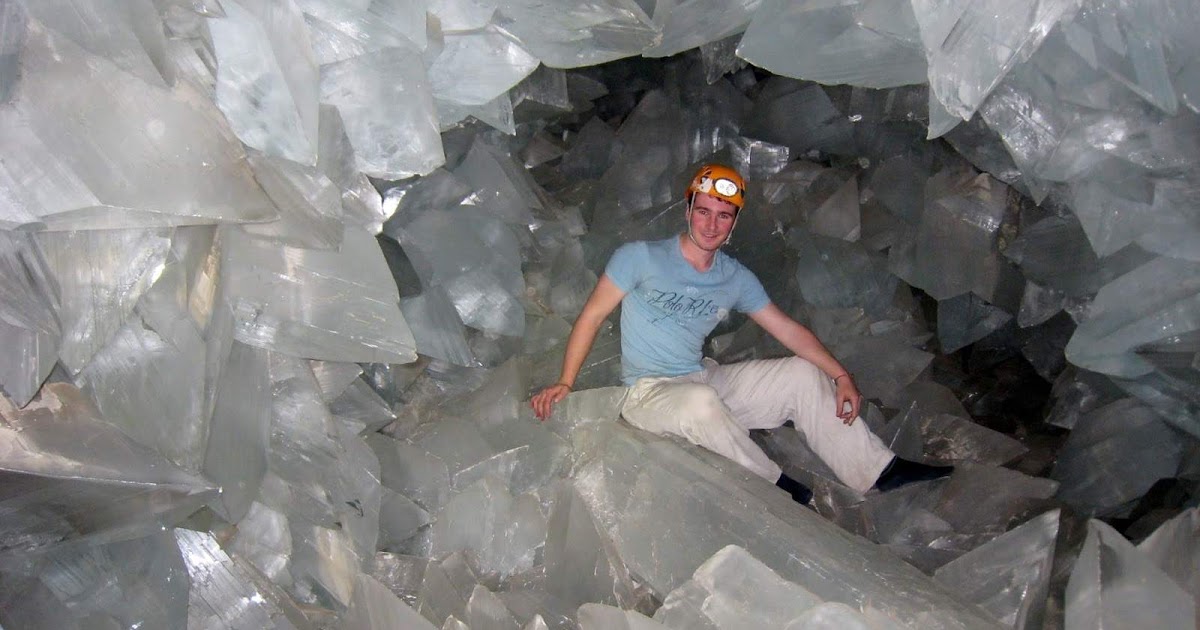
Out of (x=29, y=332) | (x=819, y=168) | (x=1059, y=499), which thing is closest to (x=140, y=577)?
(x=29, y=332)

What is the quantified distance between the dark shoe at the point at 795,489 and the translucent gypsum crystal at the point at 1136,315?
2.52ft

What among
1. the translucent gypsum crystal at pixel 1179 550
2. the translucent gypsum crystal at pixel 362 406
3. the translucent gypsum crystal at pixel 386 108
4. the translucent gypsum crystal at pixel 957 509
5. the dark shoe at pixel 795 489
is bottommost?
the translucent gypsum crystal at pixel 957 509

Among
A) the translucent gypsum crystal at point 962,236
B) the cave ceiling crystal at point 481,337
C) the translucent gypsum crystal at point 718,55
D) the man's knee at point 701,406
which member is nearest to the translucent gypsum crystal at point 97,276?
the cave ceiling crystal at point 481,337

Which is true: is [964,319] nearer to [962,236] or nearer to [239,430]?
[962,236]

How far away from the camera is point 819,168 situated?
3.74m

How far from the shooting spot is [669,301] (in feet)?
9.29

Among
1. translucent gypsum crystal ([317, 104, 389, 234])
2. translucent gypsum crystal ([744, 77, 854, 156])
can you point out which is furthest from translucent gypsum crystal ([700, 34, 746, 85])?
translucent gypsum crystal ([317, 104, 389, 234])

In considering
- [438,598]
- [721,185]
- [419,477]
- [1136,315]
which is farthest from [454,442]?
[1136,315]

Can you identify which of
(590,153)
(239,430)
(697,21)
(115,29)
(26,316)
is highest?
(115,29)

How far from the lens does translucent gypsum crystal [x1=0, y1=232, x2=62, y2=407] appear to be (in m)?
1.67

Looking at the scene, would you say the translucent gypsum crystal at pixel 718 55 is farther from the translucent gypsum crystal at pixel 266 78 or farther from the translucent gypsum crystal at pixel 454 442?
the translucent gypsum crystal at pixel 266 78

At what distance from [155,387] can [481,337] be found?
46.8 inches

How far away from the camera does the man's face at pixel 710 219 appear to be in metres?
2.74

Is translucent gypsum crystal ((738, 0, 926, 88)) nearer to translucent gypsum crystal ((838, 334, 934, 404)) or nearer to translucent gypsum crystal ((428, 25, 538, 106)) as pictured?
translucent gypsum crystal ((428, 25, 538, 106))
